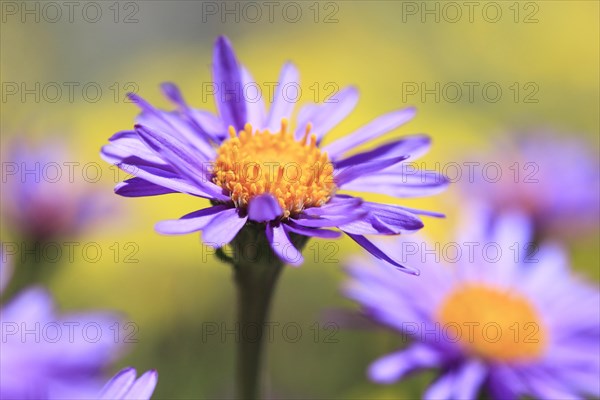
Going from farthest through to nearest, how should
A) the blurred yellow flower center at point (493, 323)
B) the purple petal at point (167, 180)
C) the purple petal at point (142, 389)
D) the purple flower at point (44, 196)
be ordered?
the purple flower at point (44, 196), the blurred yellow flower center at point (493, 323), the purple petal at point (167, 180), the purple petal at point (142, 389)

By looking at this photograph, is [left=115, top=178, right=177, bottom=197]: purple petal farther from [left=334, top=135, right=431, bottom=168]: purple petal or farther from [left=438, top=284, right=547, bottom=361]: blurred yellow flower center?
[left=438, top=284, right=547, bottom=361]: blurred yellow flower center

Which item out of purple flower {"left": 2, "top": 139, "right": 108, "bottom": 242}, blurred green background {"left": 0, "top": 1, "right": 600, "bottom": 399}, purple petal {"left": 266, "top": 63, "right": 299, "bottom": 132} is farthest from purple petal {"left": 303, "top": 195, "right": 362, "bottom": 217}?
purple flower {"left": 2, "top": 139, "right": 108, "bottom": 242}

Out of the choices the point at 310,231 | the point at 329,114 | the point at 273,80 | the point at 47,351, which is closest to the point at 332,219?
the point at 310,231

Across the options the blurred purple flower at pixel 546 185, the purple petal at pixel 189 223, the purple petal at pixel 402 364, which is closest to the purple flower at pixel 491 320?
the purple petal at pixel 402 364

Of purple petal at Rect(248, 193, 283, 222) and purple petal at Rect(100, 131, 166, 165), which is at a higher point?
purple petal at Rect(100, 131, 166, 165)

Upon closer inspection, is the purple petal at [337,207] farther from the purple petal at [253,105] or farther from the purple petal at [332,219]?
the purple petal at [253,105]
